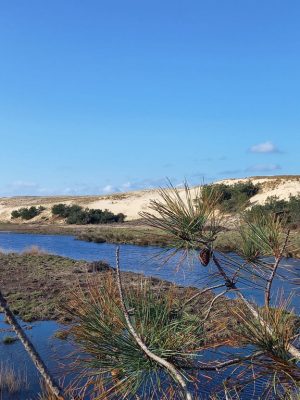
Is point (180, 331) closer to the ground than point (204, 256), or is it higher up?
closer to the ground

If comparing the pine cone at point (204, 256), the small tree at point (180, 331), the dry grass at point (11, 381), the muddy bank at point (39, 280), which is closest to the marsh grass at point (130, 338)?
the small tree at point (180, 331)

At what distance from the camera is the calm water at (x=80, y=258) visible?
379 cm

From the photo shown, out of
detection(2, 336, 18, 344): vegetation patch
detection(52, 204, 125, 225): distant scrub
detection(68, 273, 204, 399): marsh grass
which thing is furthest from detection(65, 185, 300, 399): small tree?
detection(52, 204, 125, 225): distant scrub

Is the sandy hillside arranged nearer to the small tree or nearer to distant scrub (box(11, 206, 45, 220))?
distant scrub (box(11, 206, 45, 220))

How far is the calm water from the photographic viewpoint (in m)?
3.79

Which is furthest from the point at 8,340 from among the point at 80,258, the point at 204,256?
the point at 80,258

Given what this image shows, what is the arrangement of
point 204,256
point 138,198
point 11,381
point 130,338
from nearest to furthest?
point 130,338
point 204,256
point 11,381
point 138,198

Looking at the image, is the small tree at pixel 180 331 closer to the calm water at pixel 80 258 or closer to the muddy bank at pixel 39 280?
the calm water at pixel 80 258

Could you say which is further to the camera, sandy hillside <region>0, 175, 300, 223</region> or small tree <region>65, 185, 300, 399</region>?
sandy hillside <region>0, 175, 300, 223</region>

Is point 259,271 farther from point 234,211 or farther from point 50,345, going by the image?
→ point 50,345

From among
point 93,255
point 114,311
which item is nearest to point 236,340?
point 114,311

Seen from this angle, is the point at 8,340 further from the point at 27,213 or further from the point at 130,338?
the point at 27,213

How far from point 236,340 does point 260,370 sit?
0.16 metres

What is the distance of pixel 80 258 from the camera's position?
3450 cm
